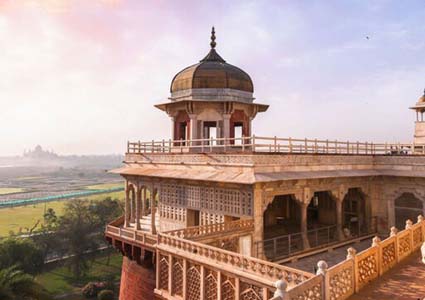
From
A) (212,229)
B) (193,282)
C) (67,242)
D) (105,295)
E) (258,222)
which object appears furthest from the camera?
(67,242)

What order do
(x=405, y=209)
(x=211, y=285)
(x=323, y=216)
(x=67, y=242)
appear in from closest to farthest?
(x=211, y=285), (x=405, y=209), (x=323, y=216), (x=67, y=242)

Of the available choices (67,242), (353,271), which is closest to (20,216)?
(67,242)

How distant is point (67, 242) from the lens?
148ft

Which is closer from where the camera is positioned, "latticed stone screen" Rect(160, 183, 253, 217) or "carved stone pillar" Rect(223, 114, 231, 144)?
"latticed stone screen" Rect(160, 183, 253, 217)

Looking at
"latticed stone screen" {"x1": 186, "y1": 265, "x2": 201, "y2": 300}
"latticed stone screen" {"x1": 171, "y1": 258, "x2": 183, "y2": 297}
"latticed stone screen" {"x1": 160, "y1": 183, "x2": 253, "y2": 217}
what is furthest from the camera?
"latticed stone screen" {"x1": 160, "y1": 183, "x2": 253, "y2": 217}

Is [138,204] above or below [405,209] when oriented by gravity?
above

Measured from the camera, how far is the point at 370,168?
18.7m

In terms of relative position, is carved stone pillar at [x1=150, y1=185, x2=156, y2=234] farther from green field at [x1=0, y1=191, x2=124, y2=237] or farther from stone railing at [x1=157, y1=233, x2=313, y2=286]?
green field at [x1=0, y1=191, x2=124, y2=237]

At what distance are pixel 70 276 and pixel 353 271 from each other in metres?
42.0

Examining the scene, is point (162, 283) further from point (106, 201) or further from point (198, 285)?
point (106, 201)

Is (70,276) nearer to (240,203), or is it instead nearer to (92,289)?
(92,289)

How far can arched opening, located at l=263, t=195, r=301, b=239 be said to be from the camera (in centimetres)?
1825

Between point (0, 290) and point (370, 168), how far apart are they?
22.0 m

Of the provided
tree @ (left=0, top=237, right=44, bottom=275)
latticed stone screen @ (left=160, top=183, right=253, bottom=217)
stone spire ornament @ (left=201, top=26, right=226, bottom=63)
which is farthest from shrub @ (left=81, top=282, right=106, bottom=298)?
stone spire ornament @ (left=201, top=26, right=226, bottom=63)
